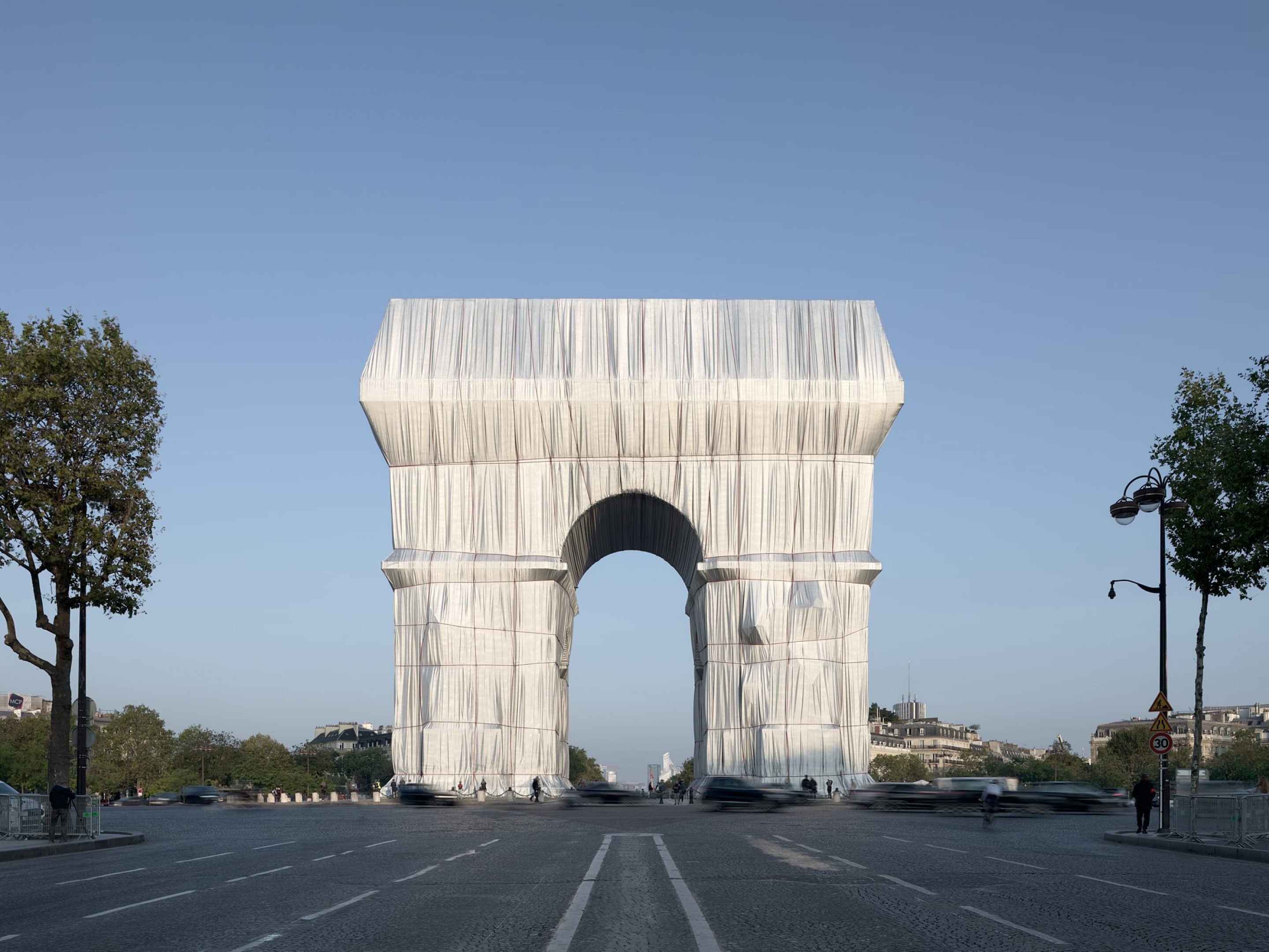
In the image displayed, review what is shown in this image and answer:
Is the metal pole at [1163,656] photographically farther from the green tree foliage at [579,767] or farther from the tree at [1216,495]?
the green tree foliage at [579,767]

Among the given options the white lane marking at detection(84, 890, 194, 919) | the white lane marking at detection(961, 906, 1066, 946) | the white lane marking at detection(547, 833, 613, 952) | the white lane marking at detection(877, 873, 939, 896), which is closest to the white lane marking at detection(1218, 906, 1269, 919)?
the white lane marking at detection(961, 906, 1066, 946)

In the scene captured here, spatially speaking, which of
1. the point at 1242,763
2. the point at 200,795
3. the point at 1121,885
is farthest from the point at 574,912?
the point at 1242,763

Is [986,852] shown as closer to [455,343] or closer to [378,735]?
[455,343]

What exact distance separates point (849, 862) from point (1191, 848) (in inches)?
379

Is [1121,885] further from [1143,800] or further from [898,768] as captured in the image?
[898,768]

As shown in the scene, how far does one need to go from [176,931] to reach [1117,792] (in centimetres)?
4769

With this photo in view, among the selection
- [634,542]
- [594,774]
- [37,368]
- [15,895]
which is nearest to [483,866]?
[15,895]

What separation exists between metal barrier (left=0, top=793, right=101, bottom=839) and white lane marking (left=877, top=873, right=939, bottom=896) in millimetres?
18107

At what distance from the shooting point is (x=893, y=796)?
4300 cm

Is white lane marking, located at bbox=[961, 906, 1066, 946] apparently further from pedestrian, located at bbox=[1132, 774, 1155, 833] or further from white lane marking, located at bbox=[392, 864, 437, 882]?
pedestrian, located at bbox=[1132, 774, 1155, 833]

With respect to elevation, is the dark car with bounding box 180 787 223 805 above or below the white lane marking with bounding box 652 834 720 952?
below

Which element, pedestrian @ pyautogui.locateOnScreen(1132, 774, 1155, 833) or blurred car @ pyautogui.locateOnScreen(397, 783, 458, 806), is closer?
pedestrian @ pyautogui.locateOnScreen(1132, 774, 1155, 833)

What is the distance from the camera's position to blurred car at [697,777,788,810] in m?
40.3

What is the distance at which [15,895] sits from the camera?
13.9m
